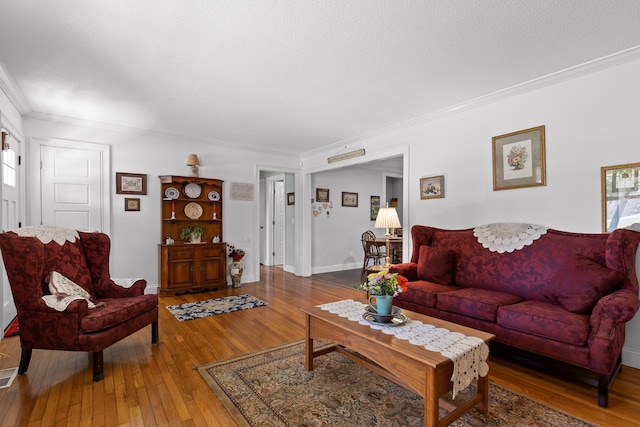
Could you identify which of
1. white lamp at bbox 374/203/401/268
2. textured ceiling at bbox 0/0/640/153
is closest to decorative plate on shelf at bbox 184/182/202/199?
textured ceiling at bbox 0/0/640/153

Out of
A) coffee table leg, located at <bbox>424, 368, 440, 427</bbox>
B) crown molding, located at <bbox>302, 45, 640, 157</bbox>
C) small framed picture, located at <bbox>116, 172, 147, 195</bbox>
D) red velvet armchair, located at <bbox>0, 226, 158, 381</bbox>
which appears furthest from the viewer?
small framed picture, located at <bbox>116, 172, 147, 195</bbox>

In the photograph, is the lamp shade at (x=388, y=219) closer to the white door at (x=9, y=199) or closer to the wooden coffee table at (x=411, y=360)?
the wooden coffee table at (x=411, y=360)

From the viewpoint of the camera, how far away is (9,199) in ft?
11.3

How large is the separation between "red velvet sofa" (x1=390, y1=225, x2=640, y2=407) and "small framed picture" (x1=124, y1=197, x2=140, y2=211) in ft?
12.5

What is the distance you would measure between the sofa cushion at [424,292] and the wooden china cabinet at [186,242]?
3117 millimetres

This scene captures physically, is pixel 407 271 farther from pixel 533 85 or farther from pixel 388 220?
pixel 533 85

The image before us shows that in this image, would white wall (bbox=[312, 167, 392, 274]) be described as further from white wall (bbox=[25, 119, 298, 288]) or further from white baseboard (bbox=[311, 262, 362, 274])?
white wall (bbox=[25, 119, 298, 288])

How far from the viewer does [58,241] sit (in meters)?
2.70

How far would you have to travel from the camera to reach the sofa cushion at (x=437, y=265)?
343 cm

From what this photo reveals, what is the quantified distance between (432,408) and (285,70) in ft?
8.97

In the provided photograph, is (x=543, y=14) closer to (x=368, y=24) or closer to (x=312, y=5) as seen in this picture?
(x=368, y=24)

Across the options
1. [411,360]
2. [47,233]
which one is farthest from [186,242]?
[411,360]

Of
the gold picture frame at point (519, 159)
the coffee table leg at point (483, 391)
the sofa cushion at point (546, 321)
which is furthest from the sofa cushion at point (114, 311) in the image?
the gold picture frame at point (519, 159)

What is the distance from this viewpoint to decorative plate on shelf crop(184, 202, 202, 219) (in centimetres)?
527
